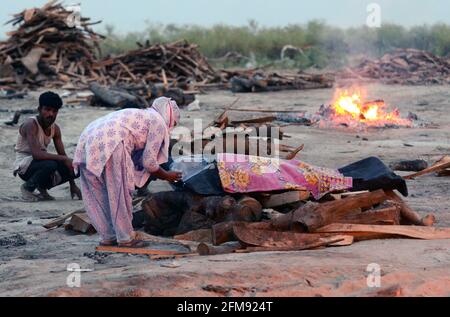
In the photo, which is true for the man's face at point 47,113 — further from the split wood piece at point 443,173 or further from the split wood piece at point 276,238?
the split wood piece at point 443,173

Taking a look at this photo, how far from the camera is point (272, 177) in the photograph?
6891 mm

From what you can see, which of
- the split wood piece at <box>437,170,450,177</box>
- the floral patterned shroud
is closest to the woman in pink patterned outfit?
the floral patterned shroud

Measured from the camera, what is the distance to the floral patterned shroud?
682cm

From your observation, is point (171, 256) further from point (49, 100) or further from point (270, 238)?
point (49, 100)

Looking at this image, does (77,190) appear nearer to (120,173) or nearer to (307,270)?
Answer: (120,173)

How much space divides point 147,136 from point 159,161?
221mm

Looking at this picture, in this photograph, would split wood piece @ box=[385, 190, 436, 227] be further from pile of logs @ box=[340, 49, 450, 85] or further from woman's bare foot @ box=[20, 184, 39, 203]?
pile of logs @ box=[340, 49, 450, 85]

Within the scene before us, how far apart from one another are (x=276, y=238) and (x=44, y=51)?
16.9 meters

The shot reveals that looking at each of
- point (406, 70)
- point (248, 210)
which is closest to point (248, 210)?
point (248, 210)

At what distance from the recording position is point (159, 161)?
21.5 ft

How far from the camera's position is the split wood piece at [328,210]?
6.21 metres

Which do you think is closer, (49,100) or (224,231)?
(224,231)

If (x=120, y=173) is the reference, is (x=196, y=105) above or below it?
below
